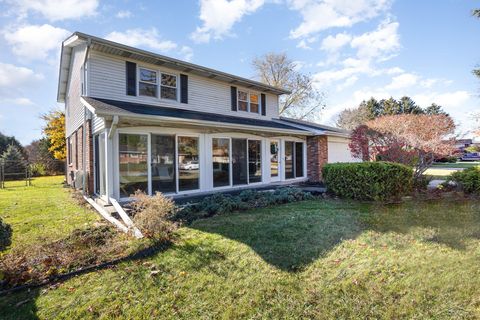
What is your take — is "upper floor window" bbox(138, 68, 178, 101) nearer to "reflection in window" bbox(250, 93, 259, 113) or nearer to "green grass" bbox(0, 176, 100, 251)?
"reflection in window" bbox(250, 93, 259, 113)

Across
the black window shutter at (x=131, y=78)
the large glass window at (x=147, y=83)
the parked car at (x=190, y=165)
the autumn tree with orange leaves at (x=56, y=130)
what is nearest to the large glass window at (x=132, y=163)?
the parked car at (x=190, y=165)

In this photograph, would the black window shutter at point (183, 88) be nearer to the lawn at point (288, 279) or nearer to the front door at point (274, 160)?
the front door at point (274, 160)

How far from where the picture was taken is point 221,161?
10.9 meters

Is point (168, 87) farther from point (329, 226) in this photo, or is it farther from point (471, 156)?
point (471, 156)

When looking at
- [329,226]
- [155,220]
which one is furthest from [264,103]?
[155,220]

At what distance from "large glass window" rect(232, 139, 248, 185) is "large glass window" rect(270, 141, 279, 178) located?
1.78 metres

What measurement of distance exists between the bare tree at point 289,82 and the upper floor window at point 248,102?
52.5 feet

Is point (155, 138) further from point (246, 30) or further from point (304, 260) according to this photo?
point (246, 30)

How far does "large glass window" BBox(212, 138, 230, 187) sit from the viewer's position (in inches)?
420

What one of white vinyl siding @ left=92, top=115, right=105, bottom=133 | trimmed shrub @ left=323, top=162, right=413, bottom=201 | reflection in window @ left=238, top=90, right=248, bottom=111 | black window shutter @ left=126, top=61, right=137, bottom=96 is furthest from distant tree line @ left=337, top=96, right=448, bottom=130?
white vinyl siding @ left=92, top=115, right=105, bottom=133

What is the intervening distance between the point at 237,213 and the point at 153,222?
2724mm

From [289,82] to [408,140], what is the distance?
19.8 meters

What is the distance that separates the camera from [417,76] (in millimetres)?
20297

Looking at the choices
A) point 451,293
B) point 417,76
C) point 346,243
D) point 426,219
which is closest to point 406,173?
point 426,219
